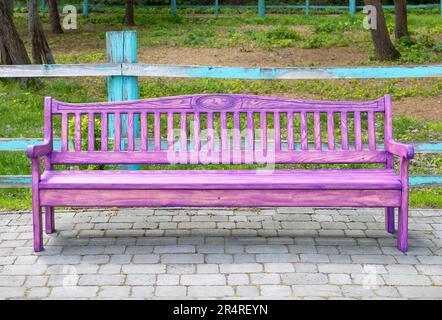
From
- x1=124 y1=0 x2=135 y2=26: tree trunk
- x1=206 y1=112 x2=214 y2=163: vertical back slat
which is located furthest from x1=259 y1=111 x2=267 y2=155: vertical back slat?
x1=124 y1=0 x2=135 y2=26: tree trunk

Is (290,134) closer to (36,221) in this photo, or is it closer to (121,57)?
(121,57)

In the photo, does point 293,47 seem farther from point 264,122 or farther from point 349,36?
point 264,122

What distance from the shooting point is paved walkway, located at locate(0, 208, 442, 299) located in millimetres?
5180

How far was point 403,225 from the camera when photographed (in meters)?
5.90

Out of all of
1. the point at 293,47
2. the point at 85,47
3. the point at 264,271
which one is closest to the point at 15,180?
the point at 264,271

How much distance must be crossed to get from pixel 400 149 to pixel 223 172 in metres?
1.31

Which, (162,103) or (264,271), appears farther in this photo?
(162,103)

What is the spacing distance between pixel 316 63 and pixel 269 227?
10931mm

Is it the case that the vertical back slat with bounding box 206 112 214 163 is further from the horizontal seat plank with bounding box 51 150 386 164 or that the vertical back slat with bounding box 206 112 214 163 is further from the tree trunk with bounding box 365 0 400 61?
the tree trunk with bounding box 365 0 400 61

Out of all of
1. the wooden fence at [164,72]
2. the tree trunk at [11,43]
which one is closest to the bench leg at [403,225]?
the wooden fence at [164,72]

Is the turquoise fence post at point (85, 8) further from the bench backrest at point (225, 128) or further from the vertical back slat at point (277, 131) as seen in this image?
the vertical back slat at point (277, 131)

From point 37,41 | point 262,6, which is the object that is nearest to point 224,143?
point 37,41

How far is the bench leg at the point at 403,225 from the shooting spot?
586 centimetres

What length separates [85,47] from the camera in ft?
69.8
